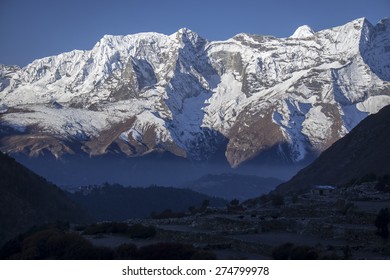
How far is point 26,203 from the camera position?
384 feet

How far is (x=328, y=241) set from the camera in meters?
52.1

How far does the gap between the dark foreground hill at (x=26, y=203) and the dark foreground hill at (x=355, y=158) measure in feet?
118

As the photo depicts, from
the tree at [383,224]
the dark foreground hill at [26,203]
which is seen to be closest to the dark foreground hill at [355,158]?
the dark foreground hill at [26,203]

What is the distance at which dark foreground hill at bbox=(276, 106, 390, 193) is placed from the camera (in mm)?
142625

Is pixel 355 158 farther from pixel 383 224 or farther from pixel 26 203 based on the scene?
pixel 383 224

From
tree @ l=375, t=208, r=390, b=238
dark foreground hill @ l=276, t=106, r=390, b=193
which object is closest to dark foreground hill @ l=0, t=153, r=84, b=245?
dark foreground hill @ l=276, t=106, r=390, b=193

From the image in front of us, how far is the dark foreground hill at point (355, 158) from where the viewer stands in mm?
142625

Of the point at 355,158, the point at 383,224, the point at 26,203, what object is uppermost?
the point at 355,158

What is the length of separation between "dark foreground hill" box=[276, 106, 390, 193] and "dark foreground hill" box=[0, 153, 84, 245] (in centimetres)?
3591

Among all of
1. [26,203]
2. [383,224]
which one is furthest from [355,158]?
[383,224]

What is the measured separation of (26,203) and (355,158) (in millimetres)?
65395

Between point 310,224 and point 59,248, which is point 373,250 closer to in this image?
point 310,224
